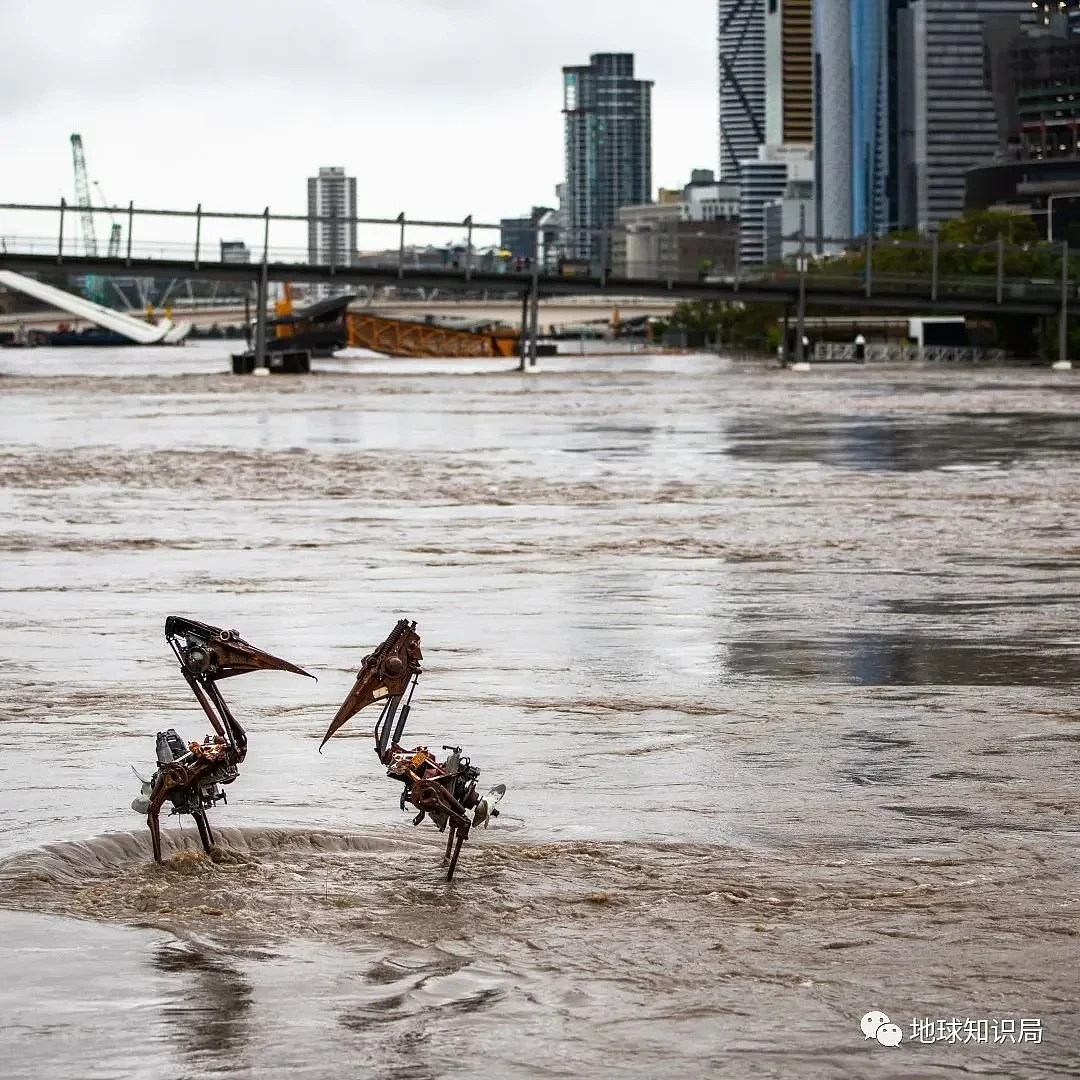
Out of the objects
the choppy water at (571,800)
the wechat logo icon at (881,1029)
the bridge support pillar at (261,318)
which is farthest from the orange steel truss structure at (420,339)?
the wechat logo icon at (881,1029)

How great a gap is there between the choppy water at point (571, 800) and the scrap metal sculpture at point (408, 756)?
0.38 metres

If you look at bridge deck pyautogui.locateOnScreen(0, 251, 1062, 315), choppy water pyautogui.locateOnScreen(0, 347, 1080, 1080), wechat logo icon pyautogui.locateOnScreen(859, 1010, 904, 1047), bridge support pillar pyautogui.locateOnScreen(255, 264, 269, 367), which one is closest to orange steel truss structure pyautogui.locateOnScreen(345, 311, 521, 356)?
bridge deck pyautogui.locateOnScreen(0, 251, 1062, 315)

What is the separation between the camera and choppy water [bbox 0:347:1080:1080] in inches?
263

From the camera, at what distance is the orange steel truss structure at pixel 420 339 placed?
159 m

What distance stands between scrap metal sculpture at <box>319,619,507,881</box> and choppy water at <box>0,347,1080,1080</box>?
385mm

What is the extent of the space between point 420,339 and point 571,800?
152 m

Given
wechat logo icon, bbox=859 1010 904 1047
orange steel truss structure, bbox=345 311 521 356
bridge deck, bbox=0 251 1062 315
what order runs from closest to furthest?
wechat logo icon, bbox=859 1010 904 1047 < bridge deck, bbox=0 251 1062 315 < orange steel truss structure, bbox=345 311 521 356

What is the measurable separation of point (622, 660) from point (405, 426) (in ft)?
107

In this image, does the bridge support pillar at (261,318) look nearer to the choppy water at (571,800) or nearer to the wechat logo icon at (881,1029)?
the choppy water at (571,800)

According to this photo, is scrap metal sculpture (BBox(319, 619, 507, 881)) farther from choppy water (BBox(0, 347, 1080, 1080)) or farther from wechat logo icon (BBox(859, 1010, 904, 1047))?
wechat logo icon (BBox(859, 1010, 904, 1047))

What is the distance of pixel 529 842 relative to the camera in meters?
8.94

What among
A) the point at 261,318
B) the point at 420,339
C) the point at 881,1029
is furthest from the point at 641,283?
the point at 881,1029

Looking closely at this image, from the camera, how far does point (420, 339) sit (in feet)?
527

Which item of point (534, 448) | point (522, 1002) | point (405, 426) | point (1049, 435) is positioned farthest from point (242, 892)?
point (405, 426)
